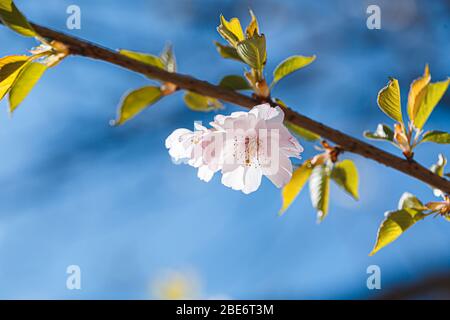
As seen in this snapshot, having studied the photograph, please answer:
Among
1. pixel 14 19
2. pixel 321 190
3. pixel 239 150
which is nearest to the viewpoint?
pixel 14 19

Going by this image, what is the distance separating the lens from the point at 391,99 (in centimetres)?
65

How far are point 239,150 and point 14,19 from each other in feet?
0.98

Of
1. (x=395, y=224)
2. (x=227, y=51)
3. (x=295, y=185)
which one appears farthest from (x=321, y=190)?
(x=227, y=51)

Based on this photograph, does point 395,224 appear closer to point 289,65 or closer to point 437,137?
point 437,137

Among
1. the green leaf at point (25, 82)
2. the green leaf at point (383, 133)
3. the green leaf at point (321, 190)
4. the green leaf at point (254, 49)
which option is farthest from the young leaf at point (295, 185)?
the green leaf at point (25, 82)

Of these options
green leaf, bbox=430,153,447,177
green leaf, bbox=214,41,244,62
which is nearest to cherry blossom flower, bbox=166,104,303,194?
green leaf, bbox=214,41,244,62

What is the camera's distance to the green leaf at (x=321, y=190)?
782 millimetres

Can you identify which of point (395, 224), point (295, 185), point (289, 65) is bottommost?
point (395, 224)

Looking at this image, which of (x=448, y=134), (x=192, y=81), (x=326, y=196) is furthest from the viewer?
(x=326, y=196)

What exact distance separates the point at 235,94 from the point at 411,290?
1.08 metres
